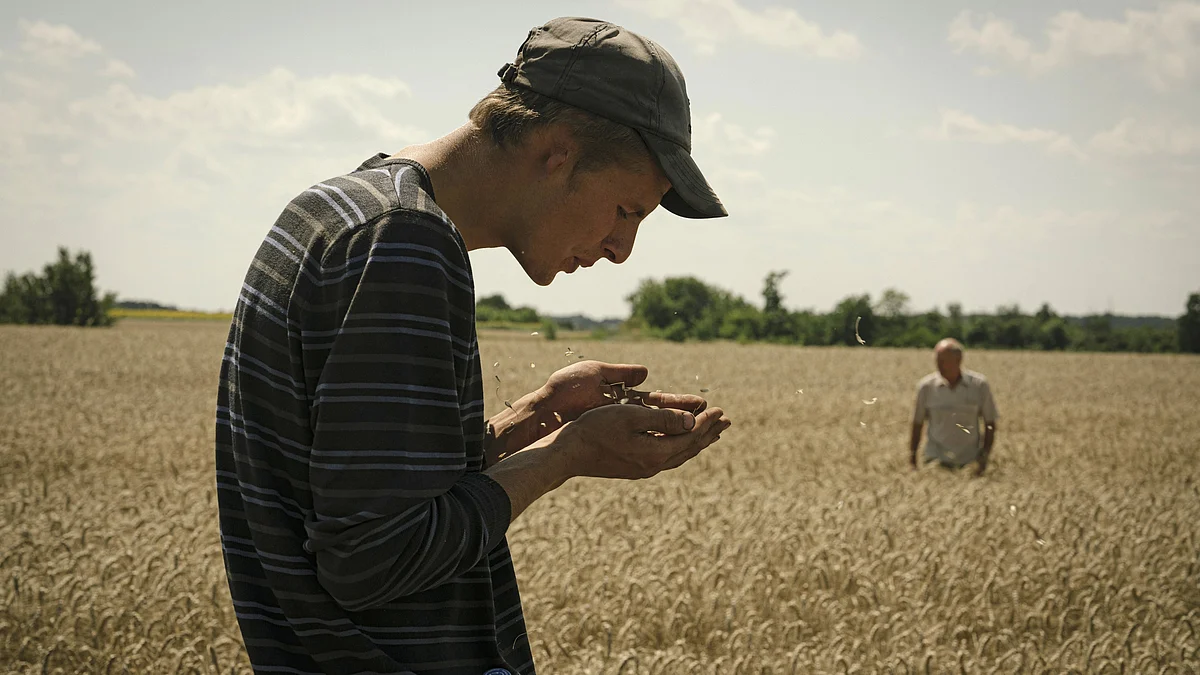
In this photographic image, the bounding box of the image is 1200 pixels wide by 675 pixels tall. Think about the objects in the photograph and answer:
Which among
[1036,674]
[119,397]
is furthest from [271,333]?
[119,397]

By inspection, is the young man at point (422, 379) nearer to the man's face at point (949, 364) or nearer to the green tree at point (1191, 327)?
the man's face at point (949, 364)

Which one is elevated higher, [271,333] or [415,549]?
[271,333]

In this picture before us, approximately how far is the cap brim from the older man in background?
884 centimetres

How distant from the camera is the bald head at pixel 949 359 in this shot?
10297mm

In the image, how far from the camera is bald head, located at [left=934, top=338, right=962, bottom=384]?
33.8 ft

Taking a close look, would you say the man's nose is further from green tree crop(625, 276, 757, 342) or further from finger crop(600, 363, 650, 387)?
green tree crop(625, 276, 757, 342)

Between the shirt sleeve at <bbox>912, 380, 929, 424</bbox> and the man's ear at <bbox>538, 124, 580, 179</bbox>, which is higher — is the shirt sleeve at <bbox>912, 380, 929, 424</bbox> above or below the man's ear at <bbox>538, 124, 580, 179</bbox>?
below

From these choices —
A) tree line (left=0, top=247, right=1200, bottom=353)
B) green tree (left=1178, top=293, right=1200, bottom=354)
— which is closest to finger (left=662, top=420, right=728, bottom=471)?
tree line (left=0, top=247, right=1200, bottom=353)

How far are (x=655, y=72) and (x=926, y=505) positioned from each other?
6.92 metres

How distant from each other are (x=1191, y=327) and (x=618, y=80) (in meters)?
70.2

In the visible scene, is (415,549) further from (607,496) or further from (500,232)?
(607,496)

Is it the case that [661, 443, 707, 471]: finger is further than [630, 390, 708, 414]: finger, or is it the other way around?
[630, 390, 708, 414]: finger

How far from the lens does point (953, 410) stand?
10.5 m

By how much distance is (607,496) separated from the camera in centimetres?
786
